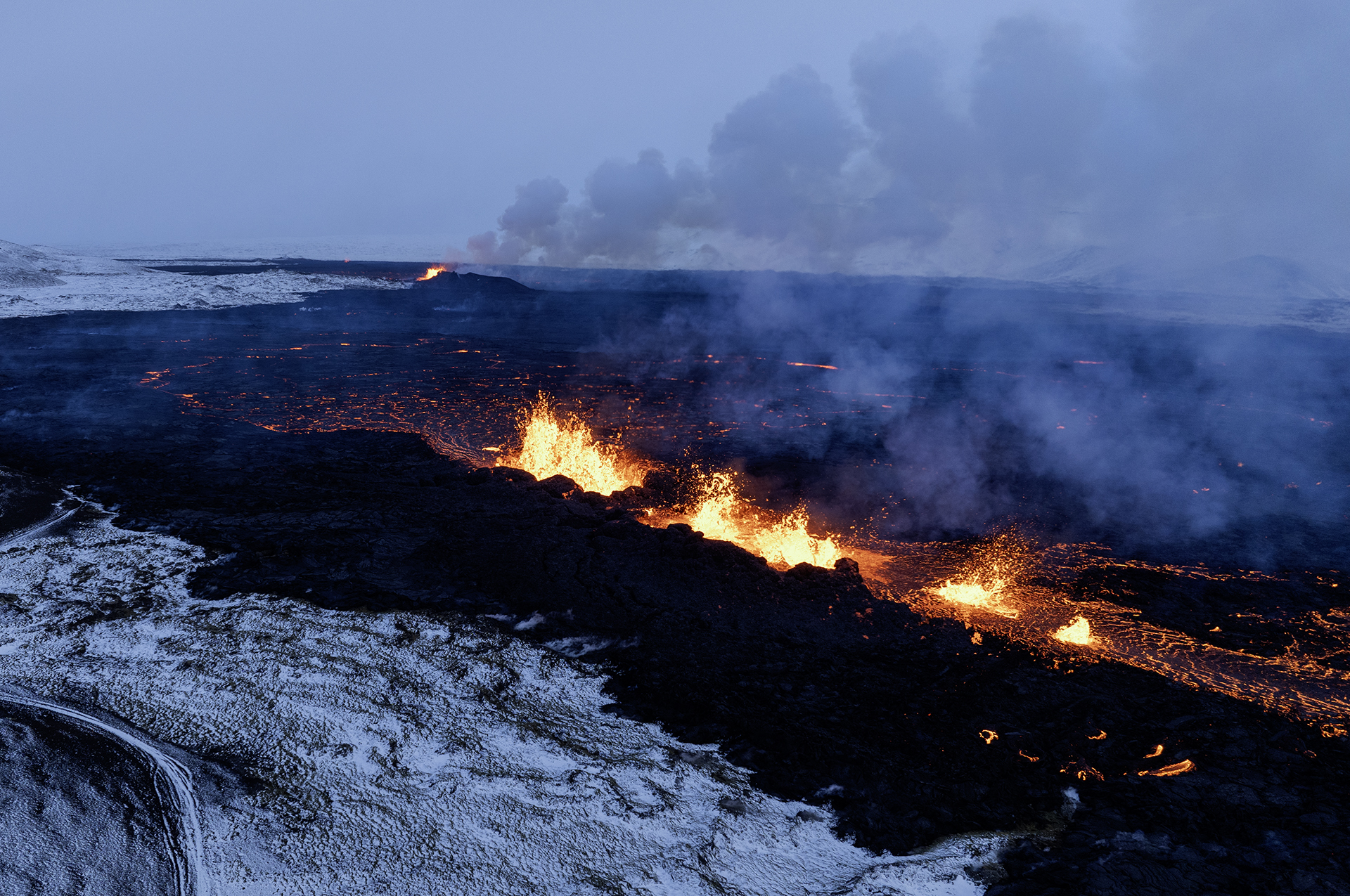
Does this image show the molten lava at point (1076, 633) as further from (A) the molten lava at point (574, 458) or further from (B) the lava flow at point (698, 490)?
(A) the molten lava at point (574, 458)

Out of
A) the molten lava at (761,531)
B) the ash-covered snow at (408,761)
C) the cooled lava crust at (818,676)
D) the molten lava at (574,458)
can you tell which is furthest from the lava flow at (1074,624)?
the molten lava at (574,458)

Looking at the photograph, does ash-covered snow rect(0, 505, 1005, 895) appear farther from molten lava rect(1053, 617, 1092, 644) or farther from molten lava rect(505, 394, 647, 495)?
molten lava rect(505, 394, 647, 495)

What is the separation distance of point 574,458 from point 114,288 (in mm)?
57395

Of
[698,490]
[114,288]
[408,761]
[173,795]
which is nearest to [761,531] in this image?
[698,490]

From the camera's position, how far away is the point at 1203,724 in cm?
746

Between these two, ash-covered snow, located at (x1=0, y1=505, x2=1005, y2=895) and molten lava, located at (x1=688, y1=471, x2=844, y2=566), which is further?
molten lava, located at (x1=688, y1=471, x2=844, y2=566)

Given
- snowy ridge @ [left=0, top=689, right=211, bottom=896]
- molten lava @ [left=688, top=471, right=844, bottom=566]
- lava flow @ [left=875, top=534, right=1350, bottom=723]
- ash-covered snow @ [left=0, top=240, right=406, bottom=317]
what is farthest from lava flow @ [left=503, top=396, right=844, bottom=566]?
ash-covered snow @ [left=0, top=240, right=406, bottom=317]

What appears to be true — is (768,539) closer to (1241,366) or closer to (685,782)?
(685,782)

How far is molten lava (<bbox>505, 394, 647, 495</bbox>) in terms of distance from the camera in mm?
15203

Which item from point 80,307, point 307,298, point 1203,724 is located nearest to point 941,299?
point 307,298

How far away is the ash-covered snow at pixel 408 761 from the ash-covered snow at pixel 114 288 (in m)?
45.1

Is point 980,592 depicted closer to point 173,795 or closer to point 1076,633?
point 1076,633

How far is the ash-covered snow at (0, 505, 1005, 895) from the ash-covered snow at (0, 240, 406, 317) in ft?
148

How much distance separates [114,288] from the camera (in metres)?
54.3
